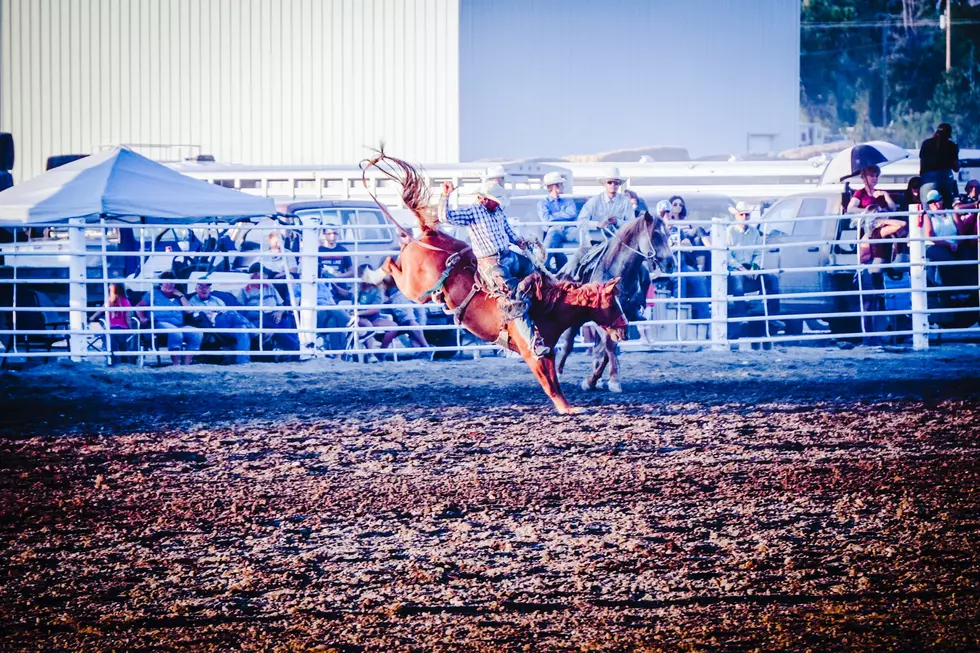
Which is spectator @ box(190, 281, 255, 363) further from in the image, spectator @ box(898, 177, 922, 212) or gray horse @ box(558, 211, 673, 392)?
spectator @ box(898, 177, 922, 212)

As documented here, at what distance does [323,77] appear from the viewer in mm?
26734

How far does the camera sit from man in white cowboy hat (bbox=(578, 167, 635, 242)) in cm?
1124

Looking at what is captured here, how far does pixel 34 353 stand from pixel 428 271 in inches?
207

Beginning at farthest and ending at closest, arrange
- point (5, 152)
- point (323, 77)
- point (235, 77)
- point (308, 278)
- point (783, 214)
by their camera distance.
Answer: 1. point (235, 77)
2. point (323, 77)
3. point (5, 152)
4. point (783, 214)
5. point (308, 278)

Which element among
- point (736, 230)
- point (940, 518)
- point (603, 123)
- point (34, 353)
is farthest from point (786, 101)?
point (940, 518)

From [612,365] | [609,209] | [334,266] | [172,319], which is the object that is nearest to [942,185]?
[609,209]

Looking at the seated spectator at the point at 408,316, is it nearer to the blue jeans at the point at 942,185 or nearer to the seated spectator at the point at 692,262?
the seated spectator at the point at 692,262

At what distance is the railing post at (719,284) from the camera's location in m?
13.0

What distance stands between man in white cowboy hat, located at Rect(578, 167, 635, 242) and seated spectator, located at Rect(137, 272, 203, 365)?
177 inches

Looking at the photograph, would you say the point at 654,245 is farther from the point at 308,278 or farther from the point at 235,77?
the point at 235,77

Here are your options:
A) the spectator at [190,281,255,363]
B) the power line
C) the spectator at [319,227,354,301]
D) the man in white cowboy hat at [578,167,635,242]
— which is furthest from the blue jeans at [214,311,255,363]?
the power line

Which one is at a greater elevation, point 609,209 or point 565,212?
point 565,212

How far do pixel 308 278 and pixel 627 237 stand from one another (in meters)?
4.29

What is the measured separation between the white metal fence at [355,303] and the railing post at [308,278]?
0.02m
